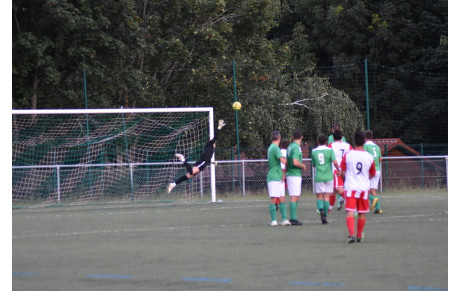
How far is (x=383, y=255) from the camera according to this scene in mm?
9789

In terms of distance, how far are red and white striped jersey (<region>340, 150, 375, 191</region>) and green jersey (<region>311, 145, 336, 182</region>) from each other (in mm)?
3415

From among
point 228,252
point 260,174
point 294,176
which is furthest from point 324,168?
point 260,174

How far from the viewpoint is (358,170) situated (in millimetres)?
11586

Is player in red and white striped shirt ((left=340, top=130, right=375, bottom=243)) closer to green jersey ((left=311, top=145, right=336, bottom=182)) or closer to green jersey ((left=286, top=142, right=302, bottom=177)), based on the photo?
green jersey ((left=286, top=142, right=302, bottom=177))

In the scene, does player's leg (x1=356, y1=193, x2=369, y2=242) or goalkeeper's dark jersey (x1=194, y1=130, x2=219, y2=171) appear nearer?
player's leg (x1=356, y1=193, x2=369, y2=242)

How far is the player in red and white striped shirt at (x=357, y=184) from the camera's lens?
37.2ft

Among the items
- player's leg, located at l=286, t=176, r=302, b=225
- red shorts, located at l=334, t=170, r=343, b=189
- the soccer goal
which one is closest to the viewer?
player's leg, located at l=286, t=176, r=302, b=225

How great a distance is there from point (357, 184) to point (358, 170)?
0.23m

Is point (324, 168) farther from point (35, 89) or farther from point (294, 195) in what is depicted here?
point (35, 89)

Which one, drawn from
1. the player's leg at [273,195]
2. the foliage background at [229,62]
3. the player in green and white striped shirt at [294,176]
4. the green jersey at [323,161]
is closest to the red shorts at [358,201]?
the player in green and white striped shirt at [294,176]

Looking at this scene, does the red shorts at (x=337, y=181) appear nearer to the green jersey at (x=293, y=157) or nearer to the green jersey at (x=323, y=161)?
the green jersey at (x=323, y=161)

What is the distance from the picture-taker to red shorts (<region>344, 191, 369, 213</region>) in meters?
11.4

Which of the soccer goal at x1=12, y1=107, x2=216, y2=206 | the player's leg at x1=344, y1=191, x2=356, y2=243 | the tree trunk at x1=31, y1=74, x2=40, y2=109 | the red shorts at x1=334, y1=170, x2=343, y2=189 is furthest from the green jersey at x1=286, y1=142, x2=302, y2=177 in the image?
the tree trunk at x1=31, y1=74, x2=40, y2=109

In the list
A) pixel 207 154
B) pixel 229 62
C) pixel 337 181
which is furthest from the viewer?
pixel 229 62
